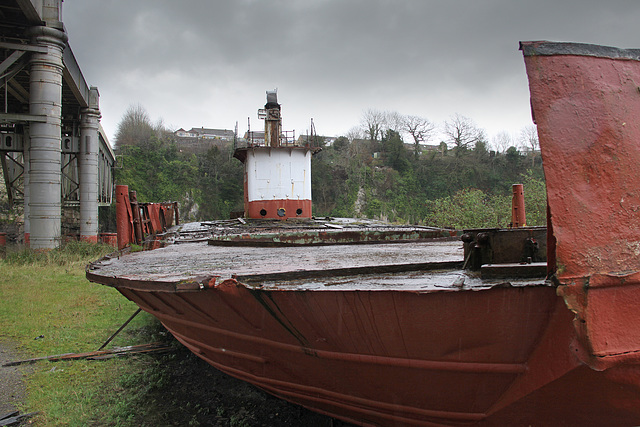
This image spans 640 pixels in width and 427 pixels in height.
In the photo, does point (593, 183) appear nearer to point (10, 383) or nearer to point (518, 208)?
point (10, 383)

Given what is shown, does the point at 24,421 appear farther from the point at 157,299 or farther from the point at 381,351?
the point at 381,351

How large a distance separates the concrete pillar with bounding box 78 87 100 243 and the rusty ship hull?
16.7 metres

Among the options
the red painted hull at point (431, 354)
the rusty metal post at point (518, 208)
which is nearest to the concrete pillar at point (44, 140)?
the red painted hull at point (431, 354)

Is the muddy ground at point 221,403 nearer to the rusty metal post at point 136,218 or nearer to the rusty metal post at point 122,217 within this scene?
the rusty metal post at point 122,217

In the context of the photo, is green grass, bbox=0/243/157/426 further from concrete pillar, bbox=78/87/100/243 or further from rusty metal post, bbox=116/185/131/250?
concrete pillar, bbox=78/87/100/243

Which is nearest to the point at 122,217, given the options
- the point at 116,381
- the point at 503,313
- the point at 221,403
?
the point at 116,381

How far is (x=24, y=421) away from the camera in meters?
3.39

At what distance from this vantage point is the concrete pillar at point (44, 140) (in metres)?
11.8

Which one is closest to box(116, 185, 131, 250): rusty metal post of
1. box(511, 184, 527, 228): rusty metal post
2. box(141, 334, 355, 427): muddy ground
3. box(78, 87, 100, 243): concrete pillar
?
box(141, 334, 355, 427): muddy ground

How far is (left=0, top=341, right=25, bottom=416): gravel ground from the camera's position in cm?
370

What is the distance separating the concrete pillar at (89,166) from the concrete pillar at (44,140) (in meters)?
5.56

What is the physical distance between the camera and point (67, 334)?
571 centimetres

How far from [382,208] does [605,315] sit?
121 ft

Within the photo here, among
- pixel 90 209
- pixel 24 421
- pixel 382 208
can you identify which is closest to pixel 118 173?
pixel 90 209
